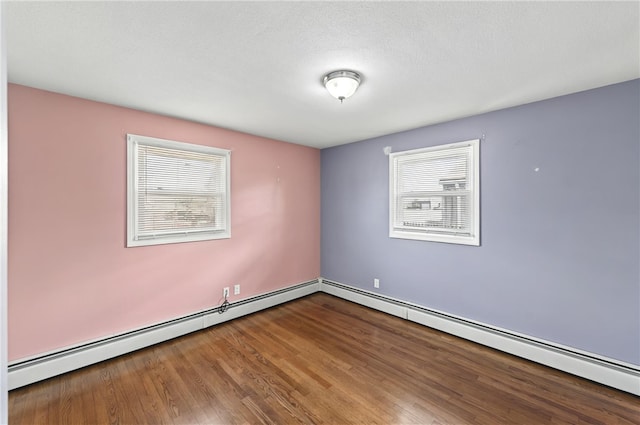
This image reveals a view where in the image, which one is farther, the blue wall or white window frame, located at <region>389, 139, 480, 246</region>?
white window frame, located at <region>389, 139, 480, 246</region>

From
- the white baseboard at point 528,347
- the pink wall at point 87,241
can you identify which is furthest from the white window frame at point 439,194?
the pink wall at point 87,241

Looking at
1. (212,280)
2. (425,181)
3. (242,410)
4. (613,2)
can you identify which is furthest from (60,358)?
(613,2)

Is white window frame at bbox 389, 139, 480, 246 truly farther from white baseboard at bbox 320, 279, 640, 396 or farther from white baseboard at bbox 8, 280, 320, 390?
white baseboard at bbox 8, 280, 320, 390

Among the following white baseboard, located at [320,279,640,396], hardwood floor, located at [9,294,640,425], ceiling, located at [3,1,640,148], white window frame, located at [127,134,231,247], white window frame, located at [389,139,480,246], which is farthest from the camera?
white window frame, located at [389,139,480,246]

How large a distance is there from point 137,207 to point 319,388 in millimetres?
2380

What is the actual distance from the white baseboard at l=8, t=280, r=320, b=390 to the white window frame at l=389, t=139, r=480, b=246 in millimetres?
2077

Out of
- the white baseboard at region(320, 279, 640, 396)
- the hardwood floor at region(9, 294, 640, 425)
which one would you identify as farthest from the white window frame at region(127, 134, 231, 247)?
the white baseboard at region(320, 279, 640, 396)

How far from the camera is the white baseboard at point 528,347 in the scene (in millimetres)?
2135

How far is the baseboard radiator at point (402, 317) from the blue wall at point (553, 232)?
91 mm

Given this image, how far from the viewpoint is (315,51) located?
1.72 m

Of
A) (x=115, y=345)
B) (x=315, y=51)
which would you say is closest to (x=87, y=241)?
(x=115, y=345)

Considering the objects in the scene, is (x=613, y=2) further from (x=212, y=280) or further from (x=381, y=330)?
(x=212, y=280)

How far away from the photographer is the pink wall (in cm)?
216

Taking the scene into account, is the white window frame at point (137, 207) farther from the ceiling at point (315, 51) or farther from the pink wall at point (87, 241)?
the ceiling at point (315, 51)
